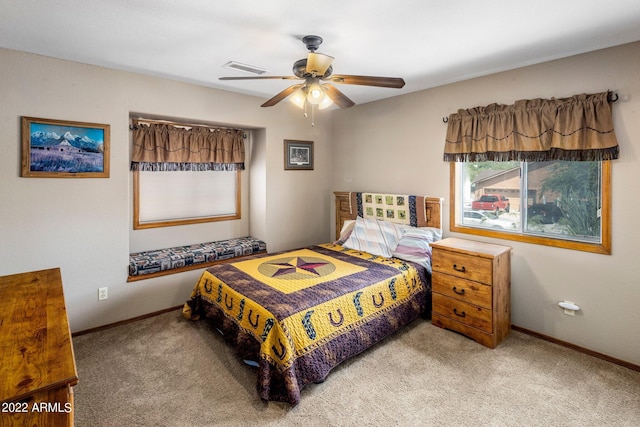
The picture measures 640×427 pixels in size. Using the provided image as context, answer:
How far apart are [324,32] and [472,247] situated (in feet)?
7.17

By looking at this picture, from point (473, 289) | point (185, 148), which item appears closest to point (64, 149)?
point (185, 148)

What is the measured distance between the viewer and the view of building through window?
8.90ft

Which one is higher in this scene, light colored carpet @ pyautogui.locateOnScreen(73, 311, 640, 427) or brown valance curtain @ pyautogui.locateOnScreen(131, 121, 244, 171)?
brown valance curtain @ pyautogui.locateOnScreen(131, 121, 244, 171)

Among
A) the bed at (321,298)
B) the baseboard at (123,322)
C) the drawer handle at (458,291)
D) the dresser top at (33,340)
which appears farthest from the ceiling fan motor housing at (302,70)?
the baseboard at (123,322)

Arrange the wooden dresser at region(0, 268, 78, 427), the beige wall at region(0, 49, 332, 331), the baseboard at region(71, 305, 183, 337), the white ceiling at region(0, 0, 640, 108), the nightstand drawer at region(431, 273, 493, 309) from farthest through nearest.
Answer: the baseboard at region(71, 305, 183, 337) → the nightstand drawer at region(431, 273, 493, 309) → the beige wall at region(0, 49, 332, 331) → the white ceiling at region(0, 0, 640, 108) → the wooden dresser at region(0, 268, 78, 427)

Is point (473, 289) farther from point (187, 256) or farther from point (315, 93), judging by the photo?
point (187, 256)

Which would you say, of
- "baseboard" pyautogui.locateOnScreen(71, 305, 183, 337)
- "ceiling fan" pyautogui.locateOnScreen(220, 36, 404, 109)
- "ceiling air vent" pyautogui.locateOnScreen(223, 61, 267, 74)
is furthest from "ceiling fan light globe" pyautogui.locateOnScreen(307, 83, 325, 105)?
"baseboard" pyautogui.locateOnScreen(71, 305, 183, 337)

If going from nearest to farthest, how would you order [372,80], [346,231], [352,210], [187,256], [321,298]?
[372,80] → [321,298] → [187,256] → [346,231] → [352,210]

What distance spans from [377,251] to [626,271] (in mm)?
2038

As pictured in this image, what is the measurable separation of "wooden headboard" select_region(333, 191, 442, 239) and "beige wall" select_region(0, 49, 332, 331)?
1027 mm

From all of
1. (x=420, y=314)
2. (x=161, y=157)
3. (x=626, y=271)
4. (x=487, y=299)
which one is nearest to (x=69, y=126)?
(x=161, y=157)

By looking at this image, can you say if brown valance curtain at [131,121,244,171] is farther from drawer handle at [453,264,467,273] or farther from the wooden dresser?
drawer handle at [453,264,467,273]

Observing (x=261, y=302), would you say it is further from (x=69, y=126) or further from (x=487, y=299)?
→ (x=69, y=126)

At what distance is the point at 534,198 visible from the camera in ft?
9.89
